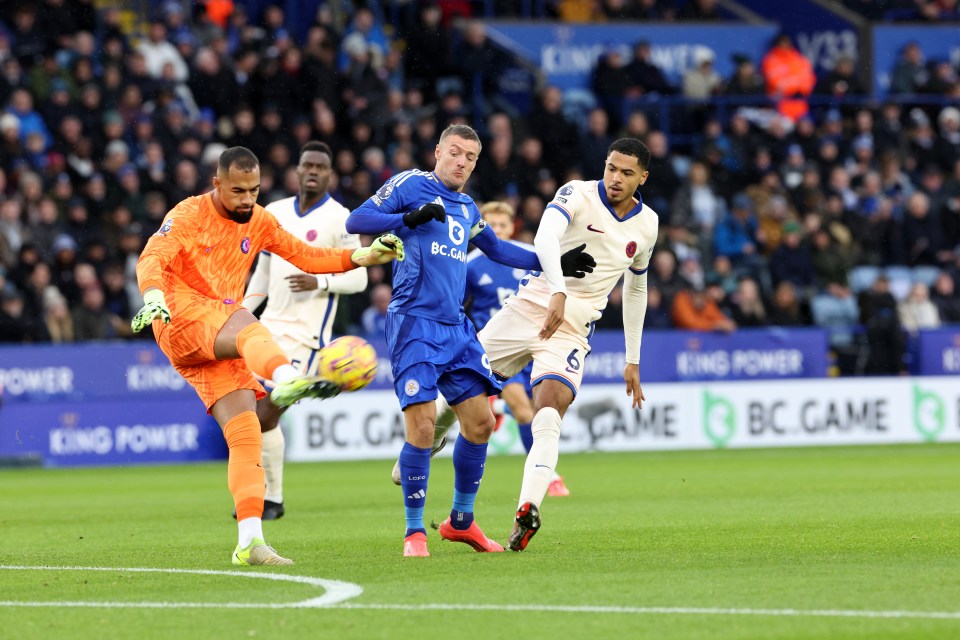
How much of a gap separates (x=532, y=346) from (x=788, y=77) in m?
19.9

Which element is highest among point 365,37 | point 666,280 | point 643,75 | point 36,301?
point 365,37

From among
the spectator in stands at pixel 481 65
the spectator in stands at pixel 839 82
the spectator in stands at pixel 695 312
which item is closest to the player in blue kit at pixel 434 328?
the spectator in stands at pixel 695 312

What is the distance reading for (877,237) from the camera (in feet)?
86.7

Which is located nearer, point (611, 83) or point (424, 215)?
point (424, 215)

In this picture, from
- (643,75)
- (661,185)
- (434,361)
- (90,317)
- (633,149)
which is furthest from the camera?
(643,75)

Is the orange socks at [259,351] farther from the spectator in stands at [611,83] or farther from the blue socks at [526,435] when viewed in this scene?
the spectator in stands at [611,83]

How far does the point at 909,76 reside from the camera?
96.6 feet

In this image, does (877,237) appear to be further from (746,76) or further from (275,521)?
(275,521)

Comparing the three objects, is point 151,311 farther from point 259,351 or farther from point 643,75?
point 643,75

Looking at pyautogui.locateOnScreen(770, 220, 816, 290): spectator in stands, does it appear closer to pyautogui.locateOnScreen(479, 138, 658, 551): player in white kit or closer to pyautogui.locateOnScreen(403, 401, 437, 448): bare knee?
pyautogui.locateOnScreen(479, 138, 658, 551): player in white kit

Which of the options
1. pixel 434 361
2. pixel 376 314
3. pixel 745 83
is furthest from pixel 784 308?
pixel 434 361

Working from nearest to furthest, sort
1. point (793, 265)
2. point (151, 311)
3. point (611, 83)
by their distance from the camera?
point (151, 311)
point (793, 265)
point (611, 83)

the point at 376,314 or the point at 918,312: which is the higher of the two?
the point at 376,314

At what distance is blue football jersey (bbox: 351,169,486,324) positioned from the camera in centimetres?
896
